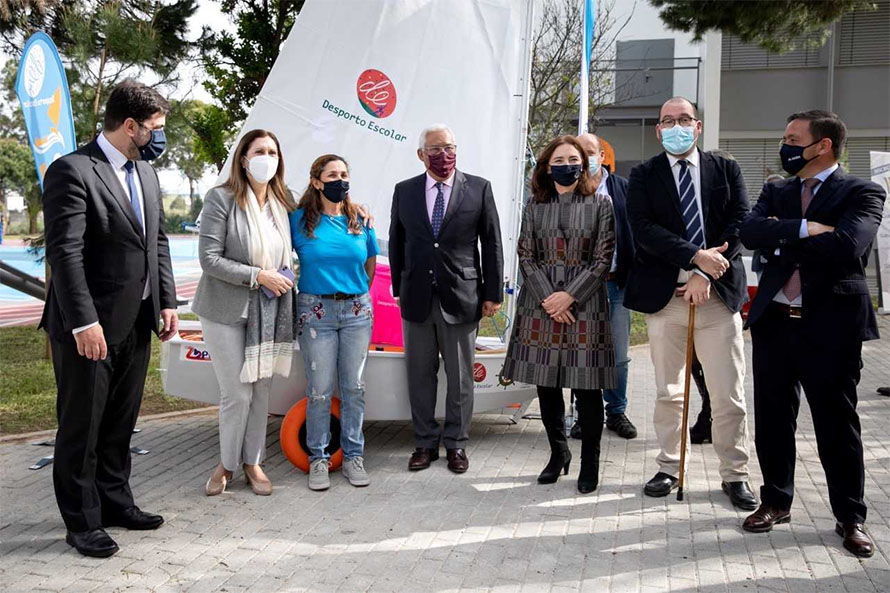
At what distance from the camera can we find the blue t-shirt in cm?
458

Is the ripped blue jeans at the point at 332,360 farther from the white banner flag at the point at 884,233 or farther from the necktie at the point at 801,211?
the white banner flag at the point at 884,233

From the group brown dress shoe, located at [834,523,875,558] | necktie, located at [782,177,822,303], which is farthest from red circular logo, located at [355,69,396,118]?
brown dress shoe, located at [834,523,875,558]

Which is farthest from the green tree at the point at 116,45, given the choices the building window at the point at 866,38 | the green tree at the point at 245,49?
the building window at the point at 866,38

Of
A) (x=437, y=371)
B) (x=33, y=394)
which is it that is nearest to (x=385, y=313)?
(x=437, y=371)

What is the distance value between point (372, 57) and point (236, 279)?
1911mm

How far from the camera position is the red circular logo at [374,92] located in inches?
209

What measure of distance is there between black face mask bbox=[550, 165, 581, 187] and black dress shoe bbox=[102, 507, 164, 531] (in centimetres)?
269

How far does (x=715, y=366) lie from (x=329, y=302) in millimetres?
2101

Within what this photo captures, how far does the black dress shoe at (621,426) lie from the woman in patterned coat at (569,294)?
1226 millimetres

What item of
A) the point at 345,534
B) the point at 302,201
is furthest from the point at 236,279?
the point at 345,534

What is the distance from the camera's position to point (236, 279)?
13.9 ft

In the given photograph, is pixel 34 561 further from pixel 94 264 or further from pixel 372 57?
pixel 372 57

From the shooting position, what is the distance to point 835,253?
3.59 meters

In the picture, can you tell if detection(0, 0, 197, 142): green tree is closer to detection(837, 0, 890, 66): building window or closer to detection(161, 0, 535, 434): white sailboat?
detection(161, 0, 535, 434): white sailboat
